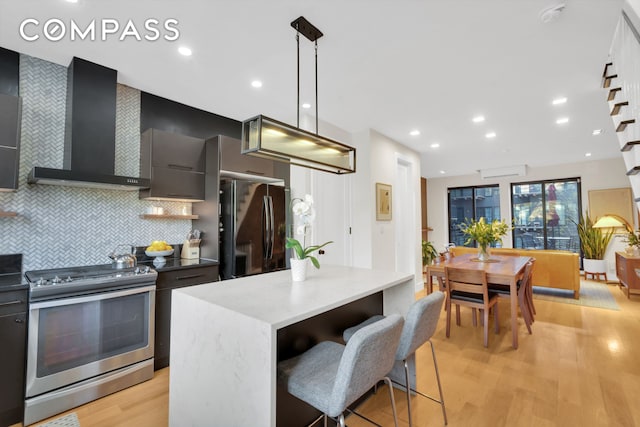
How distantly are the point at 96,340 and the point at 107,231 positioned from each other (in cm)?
106

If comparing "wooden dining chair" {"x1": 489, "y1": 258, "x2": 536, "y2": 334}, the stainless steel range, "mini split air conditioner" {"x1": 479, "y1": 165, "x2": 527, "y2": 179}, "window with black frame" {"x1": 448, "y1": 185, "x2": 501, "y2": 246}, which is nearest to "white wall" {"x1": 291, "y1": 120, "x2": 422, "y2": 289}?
"wooden dining chair" {"x1": 489, "y1": 258, "x2": 536, "y2": 334}

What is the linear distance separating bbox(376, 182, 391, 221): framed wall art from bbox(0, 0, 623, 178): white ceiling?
1025 millimetres

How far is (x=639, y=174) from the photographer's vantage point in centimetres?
193

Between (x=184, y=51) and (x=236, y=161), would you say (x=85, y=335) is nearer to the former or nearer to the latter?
(x=236, y=161)

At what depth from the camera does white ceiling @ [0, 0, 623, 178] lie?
1.95m

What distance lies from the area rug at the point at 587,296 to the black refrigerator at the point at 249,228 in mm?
4645

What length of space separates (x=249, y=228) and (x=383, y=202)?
2283 mm

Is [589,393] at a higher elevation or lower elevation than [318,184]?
lower

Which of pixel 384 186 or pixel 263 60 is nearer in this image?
pixel 263 60

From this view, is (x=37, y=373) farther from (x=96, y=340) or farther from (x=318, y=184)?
(x=318, y=184)

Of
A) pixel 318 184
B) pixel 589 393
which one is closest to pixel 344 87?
pixel 318 184

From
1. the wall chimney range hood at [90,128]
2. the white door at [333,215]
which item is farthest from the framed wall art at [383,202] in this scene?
the wall chimney range hood at [90,128]

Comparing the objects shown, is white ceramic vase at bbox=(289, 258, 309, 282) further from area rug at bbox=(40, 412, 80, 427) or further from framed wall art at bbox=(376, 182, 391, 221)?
framed wall art at bbox=(376, 182, 391, 221)

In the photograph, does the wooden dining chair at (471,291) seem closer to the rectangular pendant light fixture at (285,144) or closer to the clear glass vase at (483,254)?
the clear glass vase at (483,254)
